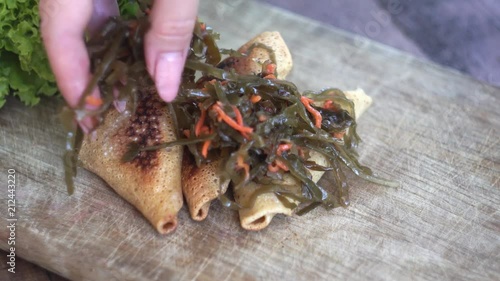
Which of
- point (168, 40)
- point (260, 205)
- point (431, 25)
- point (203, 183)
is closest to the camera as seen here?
point (168, 40)

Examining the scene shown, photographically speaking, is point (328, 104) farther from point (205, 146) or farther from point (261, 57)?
point (205, 146)

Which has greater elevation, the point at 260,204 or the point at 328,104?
the point at 328,104

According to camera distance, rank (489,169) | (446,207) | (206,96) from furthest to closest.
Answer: (489,169), (446,207), (206,96)

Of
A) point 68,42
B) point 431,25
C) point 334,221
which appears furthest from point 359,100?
point 431,25

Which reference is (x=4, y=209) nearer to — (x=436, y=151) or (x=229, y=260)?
(x=229, y=260)

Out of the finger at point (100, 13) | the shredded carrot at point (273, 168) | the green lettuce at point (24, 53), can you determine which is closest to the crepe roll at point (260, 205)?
the shredded carrot at point (273, 168)

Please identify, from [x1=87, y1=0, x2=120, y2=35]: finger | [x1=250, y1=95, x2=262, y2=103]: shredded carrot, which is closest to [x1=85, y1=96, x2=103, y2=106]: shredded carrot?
[x1=87, y1=0, x2=120, y2=35]: finger

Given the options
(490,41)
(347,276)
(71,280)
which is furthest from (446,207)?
(490,41)

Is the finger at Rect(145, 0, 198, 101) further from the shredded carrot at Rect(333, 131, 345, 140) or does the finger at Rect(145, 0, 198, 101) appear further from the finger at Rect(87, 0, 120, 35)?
the shredded carrot at Rect(333, 131, 345, 140)
